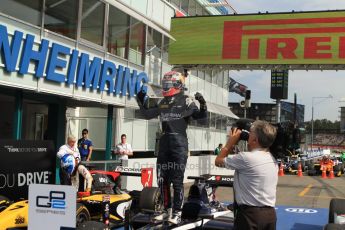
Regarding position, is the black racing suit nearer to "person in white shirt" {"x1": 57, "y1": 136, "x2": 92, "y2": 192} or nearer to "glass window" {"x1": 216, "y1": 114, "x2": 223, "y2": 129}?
"person in white shirt" {"x1": 57, "y1": 136, "x2": 92, "y2": 192}

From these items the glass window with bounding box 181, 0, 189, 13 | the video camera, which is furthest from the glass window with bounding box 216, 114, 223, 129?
the video camera

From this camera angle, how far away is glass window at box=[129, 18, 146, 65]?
15996mm

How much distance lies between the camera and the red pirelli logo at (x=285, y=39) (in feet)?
57.6

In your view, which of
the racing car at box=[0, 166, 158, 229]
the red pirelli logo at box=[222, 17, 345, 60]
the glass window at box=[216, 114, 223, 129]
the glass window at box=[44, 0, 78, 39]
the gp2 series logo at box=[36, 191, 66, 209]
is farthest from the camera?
the glass window at box=[216, 114, 223, 129]

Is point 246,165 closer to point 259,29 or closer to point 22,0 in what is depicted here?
point 22,0

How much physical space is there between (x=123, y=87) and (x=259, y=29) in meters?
6.39

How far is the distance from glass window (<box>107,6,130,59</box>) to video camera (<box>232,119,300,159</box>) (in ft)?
33.7

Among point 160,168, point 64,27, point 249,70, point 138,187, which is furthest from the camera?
point 249,70

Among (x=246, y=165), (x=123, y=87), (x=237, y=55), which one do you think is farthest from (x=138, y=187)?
(x=246, y=165)

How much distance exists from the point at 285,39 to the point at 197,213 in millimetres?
13085

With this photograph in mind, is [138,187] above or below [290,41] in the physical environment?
below

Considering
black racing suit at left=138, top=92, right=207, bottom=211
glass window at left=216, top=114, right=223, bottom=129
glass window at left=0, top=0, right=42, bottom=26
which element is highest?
Result: glass window at left=0, top=0, right=42, bottom=26

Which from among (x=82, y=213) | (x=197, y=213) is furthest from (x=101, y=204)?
(x=197, y=213)

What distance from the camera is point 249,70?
19.3m
